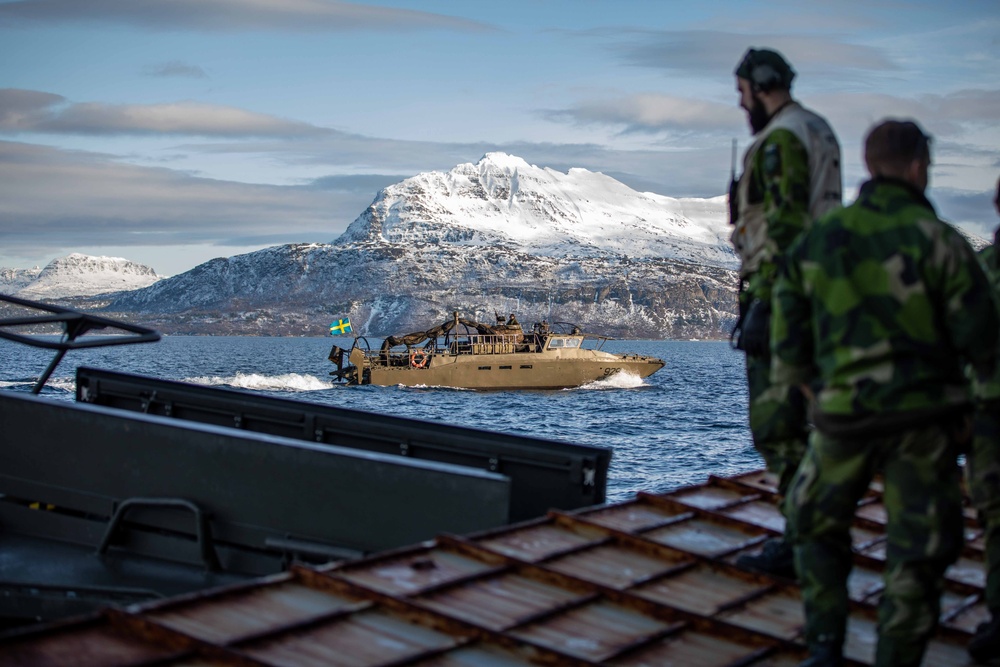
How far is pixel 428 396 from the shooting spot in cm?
6125

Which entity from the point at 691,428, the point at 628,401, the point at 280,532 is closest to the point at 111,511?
the point at 280,532

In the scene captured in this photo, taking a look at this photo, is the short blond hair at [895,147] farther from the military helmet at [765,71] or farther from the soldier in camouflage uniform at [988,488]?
the military helmet at [765,71]

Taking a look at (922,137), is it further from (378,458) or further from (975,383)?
(378,458)

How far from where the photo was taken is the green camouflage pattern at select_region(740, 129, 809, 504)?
5.14 metres

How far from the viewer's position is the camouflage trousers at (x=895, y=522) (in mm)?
4109

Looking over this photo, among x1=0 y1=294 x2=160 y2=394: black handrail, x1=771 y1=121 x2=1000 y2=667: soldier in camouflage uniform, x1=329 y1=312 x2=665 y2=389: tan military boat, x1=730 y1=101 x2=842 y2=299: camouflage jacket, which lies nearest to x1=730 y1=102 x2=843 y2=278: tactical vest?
x1=730 y1=101 x2=842 y2=299: camouflage jacket

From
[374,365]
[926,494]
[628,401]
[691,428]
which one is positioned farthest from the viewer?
[374,365]

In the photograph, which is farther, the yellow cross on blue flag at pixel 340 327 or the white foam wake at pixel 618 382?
the yellow cross on blue flag at pixel 340 327

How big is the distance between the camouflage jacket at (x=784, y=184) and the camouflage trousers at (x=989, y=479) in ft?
3.70

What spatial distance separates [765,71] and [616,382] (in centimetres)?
6368

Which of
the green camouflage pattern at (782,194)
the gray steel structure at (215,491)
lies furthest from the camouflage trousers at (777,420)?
the gray steel structure at (215,491)

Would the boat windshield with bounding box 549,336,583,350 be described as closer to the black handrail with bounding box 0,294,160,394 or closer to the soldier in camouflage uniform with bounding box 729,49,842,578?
the black handrail with bounding box 0,294,160,394

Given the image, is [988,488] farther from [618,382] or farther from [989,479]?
[618,382]

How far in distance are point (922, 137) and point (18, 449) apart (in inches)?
275
